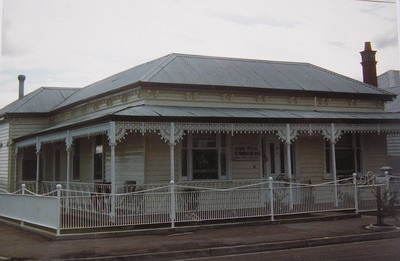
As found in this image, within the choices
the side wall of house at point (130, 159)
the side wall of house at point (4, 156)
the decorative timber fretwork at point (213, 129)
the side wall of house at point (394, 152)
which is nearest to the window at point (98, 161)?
the decorative timber fretwork at point (213, 129)


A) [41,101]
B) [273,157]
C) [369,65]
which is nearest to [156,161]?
[273,157]

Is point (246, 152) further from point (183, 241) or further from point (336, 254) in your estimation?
point (336, 254)

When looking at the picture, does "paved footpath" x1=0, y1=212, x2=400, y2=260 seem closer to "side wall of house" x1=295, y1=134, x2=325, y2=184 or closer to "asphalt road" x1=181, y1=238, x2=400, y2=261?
"asphalt road" x1=181, y1=238, x2=400, y2=261

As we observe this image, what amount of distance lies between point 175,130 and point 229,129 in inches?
75.4

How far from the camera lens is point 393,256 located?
9469 millimetres

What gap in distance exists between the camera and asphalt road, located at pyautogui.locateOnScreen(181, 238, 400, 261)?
9.38m

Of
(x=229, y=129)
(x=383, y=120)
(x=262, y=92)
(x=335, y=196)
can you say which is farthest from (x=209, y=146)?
(x=383, y=120)

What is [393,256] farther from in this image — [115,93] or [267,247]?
[115,93]

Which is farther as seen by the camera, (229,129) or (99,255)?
(229,129)

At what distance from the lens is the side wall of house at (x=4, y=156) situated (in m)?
24.6

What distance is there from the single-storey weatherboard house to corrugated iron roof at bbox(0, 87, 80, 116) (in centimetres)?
130

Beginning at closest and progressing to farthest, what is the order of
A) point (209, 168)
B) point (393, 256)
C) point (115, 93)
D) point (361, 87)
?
point (393, 256), point (209, 168), point (115, 93), point (361, 87)

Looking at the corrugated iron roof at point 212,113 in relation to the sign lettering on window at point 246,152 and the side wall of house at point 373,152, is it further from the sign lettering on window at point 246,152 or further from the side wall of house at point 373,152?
the side wall of house at point 373,152

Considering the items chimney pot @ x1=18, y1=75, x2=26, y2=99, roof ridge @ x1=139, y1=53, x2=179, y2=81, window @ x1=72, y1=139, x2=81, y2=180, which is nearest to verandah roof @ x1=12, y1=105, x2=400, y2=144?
roof ridge @ x1=139, y1=53, x2=179, y2=81
